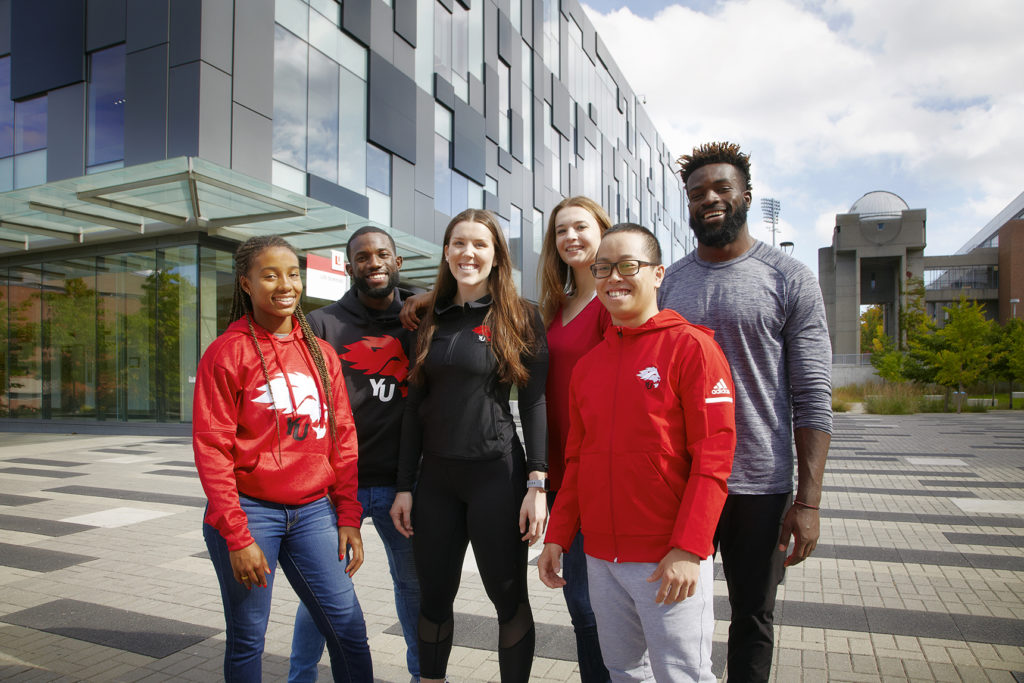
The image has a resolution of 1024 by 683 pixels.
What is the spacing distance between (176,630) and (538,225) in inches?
999

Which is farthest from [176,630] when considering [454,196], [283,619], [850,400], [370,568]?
[850,400]

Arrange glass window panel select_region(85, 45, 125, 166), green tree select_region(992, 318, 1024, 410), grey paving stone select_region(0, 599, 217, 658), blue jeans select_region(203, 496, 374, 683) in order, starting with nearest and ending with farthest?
blue jeans select_region(203, 496, 374, 683) < grey paving stone select_region(0, 599, 217, 658) < glass window panel select_region(85, 45, 125, 166) < green tree select_region(992, 318, 1024, 410)

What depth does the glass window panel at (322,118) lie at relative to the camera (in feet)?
49.9

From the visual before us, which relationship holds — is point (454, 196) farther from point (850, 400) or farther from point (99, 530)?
point (850, 400)

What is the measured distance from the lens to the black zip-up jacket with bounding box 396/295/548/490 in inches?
98.9

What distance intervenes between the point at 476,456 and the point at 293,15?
50.4 feet

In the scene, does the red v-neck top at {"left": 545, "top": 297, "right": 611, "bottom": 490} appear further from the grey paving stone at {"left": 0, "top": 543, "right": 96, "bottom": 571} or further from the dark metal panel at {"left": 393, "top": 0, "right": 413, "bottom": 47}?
the dark metal panel at {"left": 393, "top": 0, "right": 413, "bottom": 47}

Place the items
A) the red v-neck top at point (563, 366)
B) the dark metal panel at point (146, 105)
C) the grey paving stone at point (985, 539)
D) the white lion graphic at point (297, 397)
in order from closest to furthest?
1. the white lion graphic at point (297, 397)
2. the red v-neck top at point (563, 366)
3. the grey paving stone at point (985, 539)
4. the dark metal panel at point (146, 105)

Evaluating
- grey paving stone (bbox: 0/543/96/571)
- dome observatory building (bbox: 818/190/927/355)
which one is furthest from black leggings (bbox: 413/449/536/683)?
dome observatory building (bbox: 818/190/927/355)

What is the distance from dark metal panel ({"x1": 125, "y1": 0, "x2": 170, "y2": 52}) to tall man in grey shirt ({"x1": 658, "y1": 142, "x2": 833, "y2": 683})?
1451 centimetres

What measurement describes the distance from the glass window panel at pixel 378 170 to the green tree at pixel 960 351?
21531mm

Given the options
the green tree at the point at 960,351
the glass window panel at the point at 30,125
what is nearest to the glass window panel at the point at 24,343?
the glass window panel at the point at 30,125

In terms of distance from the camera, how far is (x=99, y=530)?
614 cm

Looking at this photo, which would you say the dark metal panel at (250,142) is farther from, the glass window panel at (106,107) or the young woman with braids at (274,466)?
the young woman with braids at (274,466)
